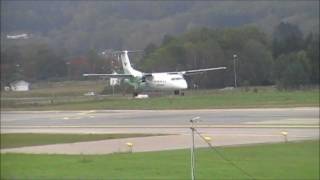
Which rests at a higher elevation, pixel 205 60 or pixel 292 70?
pixel 205 60

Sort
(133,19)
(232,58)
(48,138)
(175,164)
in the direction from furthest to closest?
1. (48,138)
2. (175,164)
3. (133,19)
4. (232,58)

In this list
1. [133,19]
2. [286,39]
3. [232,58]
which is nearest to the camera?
[232,58]

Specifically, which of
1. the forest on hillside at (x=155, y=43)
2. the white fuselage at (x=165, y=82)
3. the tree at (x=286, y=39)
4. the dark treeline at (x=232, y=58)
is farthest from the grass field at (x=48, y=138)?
the white fuselage at (x=165, y=82)

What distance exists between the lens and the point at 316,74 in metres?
9.74

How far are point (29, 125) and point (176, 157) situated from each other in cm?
946

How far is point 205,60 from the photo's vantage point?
8406mm

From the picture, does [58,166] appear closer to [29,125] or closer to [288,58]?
[288,58]

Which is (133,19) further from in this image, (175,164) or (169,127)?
(169,127)

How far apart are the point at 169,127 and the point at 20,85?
44.0 feet

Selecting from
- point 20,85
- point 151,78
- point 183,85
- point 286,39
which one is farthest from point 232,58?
point 286,39

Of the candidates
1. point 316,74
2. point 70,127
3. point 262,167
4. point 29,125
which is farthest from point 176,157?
point 70,127

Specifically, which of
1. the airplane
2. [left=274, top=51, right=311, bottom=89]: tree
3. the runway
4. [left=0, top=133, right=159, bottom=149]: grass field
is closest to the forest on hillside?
[left=274, top=51, right=311, bottom=89]: tree

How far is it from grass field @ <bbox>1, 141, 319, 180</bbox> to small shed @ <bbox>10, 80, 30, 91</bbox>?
232cm

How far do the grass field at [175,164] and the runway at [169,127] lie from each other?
3.46ft
